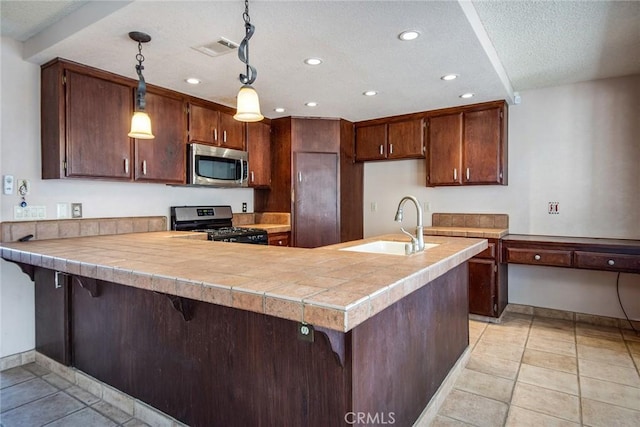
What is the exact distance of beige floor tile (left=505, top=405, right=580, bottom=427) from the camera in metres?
1.91

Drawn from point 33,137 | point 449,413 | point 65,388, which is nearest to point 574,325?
point 449,413

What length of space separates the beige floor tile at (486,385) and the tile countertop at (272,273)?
2.93 feet

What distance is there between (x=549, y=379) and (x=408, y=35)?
243cm

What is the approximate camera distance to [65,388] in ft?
7.41

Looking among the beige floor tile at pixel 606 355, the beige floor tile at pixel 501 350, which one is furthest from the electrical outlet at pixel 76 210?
the beige floor tile at pixel 606 355

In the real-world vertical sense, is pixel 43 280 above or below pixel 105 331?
above

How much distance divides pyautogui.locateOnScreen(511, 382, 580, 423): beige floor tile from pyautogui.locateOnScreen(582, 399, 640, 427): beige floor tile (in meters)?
0.04

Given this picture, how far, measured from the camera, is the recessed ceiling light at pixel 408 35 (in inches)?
85.7

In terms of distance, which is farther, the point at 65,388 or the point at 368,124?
the point at 368,124

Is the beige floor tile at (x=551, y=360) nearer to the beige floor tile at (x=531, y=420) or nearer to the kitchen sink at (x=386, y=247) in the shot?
the beige floor tile at (x=531, y=420)

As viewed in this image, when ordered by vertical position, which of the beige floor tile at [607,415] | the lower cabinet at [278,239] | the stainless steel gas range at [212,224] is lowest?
the beige floor tile at [607,415]

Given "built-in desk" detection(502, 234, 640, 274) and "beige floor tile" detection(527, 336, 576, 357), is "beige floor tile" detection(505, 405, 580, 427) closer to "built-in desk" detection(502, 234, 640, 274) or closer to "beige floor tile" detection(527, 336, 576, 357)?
"beige floor tile" detection(527, 336, 576, 357)

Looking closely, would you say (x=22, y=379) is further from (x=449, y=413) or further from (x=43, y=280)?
(x=449, y=413)

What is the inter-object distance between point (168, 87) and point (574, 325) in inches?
174
